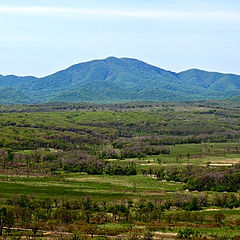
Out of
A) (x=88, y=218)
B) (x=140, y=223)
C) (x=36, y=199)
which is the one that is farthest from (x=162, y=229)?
(x=36, y=199)

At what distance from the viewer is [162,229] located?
2675 inches

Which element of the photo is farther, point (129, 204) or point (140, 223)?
point (129, 204)

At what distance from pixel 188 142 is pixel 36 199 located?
4443 inches

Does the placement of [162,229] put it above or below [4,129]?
below

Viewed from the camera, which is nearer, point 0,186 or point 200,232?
point 200,232

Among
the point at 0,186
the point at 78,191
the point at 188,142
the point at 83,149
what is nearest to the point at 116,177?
the point at 78,191

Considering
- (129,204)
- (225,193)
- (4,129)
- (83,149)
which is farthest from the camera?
(4,129)

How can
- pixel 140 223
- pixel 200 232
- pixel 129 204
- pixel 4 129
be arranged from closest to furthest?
pixel 200 232 < pixel 140 223 < pixel 129 204 < pixel 4 129

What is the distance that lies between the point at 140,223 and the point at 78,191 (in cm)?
2954

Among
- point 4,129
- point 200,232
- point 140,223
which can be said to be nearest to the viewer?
point 200,232

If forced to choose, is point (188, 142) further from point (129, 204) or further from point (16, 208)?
point (16, 208)

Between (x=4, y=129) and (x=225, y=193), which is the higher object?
(x=4, y=129)

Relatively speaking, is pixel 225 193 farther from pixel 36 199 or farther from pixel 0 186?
pixel 0 186

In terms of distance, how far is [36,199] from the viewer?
285 ft
